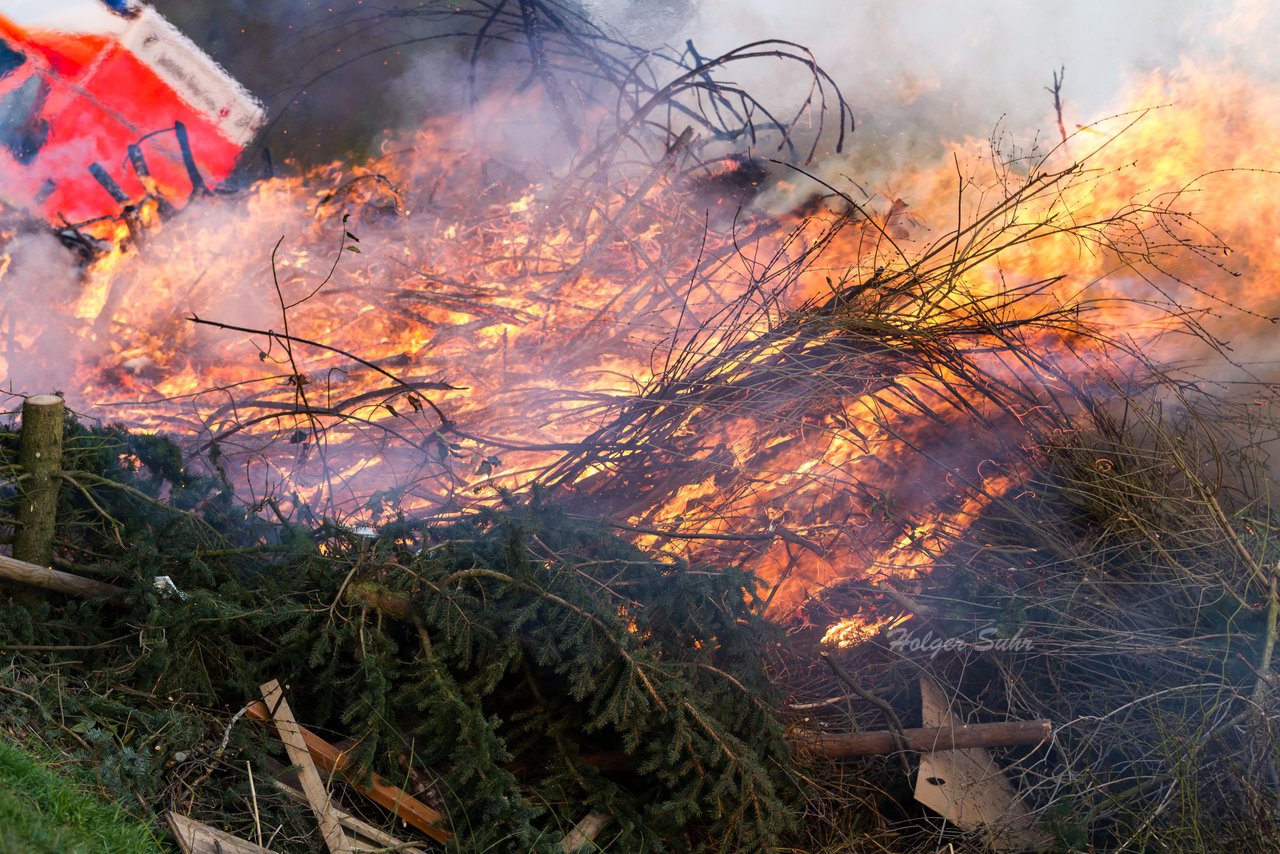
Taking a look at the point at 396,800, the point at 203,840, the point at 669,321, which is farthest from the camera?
the point at 669,321

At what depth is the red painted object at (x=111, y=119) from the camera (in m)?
5.43

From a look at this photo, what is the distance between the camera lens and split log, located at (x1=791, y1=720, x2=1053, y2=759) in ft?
14.6

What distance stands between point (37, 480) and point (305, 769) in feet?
5.44

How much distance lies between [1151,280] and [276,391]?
501 centimetres

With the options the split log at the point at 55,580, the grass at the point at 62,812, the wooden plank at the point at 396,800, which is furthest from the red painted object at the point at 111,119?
the grass at the point at 62,812

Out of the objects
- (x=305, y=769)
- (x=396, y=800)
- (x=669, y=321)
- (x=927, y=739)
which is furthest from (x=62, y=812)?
(x=669, y=321)

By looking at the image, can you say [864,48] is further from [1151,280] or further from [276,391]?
[276,391]

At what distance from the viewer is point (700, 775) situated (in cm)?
380

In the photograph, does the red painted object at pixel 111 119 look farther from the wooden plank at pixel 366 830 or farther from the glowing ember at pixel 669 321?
the wooden plank at pixel 366 830

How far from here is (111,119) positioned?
18.1 feet

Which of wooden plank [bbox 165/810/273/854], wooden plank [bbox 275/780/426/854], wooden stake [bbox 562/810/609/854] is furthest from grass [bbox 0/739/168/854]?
wooden stake [bbox 562/810/609/854]

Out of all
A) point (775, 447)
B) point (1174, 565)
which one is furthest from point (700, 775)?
point (1174, 565)

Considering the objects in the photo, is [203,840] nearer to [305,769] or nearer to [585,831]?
[305,769]

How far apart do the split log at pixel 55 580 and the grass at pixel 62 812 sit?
2.69ft
